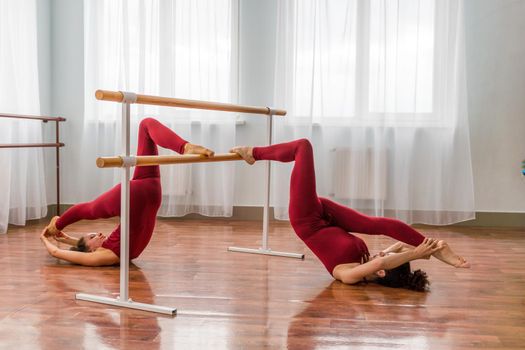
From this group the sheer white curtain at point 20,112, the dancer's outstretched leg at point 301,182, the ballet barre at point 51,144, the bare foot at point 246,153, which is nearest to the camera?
the dancer's outstretched leg at point 301,182

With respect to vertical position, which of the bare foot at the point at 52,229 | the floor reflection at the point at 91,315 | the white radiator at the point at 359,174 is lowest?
the floor reflection at the point at 91,315

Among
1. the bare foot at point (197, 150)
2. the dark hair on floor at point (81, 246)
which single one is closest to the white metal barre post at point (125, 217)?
the bare foot at point (197, 150)

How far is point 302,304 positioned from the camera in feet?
8.21

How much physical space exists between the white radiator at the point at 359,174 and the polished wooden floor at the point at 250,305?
34.0 inches

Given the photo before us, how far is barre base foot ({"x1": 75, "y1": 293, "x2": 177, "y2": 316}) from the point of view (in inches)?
92.5

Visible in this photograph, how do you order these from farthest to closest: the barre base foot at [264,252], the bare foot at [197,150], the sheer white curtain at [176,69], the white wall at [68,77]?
the white wall at [68,77]
the sheer white curtain at [176,69]
the barre base foot at [264,252]
the bare foot at [197,150]

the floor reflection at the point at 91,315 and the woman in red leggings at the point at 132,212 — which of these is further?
the woman in red leggings at the point at 132,212

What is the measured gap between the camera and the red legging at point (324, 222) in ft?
9.32

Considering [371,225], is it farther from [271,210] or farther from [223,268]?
[271,210]

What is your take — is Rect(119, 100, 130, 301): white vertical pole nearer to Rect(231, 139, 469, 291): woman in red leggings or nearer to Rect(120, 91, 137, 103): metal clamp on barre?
Rect(120, 91, 137, 103): metal clamp on barre

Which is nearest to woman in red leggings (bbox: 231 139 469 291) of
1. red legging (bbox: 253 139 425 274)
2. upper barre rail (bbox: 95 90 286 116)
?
red legging (bbox: 253 139 425 274)

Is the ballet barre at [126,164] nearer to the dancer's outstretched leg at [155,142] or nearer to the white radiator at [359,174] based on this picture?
the dancer's outstretched leg at [155,142]

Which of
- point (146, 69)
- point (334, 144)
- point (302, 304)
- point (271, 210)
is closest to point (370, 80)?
point (334, 144)

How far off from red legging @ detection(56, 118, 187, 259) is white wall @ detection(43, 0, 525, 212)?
5.56 feet
